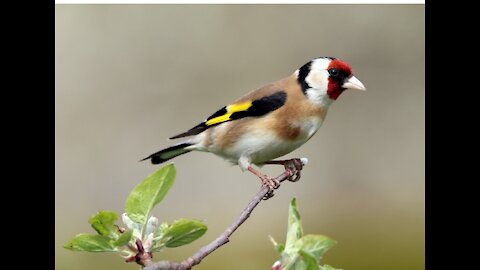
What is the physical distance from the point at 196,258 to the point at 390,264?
2.27 m

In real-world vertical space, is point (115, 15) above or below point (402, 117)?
above

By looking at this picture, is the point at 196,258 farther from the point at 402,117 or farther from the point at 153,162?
the point at 402,117

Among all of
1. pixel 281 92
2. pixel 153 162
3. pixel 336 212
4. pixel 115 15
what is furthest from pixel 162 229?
pixel 115 15

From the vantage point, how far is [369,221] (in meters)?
3.59

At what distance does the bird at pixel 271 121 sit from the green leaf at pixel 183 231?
110 cm

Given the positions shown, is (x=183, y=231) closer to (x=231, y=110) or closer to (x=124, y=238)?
(x=124, y=238)

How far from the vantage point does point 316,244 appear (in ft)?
2.93

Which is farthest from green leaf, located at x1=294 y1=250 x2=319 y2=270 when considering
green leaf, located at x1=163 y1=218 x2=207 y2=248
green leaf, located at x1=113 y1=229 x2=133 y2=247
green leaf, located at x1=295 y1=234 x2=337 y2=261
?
green leaf, located at x1=113 y1=229 x2=133 y2=247

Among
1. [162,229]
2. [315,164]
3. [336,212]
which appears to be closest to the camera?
[162,229]

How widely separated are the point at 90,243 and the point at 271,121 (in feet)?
4.39

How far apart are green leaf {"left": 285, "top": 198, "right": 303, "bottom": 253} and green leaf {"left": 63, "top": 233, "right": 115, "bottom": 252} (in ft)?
0.85

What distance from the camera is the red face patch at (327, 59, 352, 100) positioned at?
2.02 meters

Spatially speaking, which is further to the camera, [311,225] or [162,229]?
[311,225]

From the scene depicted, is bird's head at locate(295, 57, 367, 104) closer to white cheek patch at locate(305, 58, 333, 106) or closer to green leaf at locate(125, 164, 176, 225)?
white cheek patch at locate(305, 58, 333, 106)
